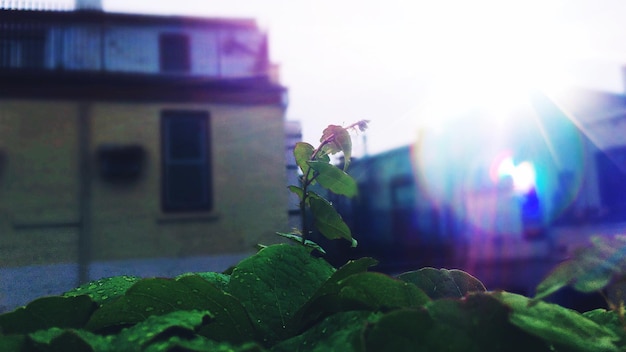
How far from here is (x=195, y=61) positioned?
220 inches

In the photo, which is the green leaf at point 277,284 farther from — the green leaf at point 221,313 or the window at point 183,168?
the window at point 183,168

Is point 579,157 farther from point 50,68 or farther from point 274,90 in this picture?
point 50,68

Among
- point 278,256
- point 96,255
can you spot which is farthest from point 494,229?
point 278,256

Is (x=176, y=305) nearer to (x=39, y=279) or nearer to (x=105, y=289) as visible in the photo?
(x=105, y=289)

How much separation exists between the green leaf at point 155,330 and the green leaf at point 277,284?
65mm

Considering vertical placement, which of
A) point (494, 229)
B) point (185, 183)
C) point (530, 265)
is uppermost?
point (185, 183)

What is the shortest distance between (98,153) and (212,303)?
5462 millimetres

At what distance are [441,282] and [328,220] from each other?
0.10 m

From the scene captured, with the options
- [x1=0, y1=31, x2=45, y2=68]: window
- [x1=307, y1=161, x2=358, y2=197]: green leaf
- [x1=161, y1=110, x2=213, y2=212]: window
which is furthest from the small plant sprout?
[x1=0, y1=31, x2=45, y2=68]: window

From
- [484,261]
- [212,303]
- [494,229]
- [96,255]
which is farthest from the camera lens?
[494,229]

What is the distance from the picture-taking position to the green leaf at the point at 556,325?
231 millimetres

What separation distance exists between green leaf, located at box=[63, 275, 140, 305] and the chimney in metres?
5.57

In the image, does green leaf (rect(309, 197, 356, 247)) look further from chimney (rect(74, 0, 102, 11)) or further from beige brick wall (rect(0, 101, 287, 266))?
chimney (rect(74, 0, 102, 11))

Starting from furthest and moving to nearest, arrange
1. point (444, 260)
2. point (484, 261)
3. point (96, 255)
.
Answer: point (484, 261)
point (444, 260)
point (96, 255)
